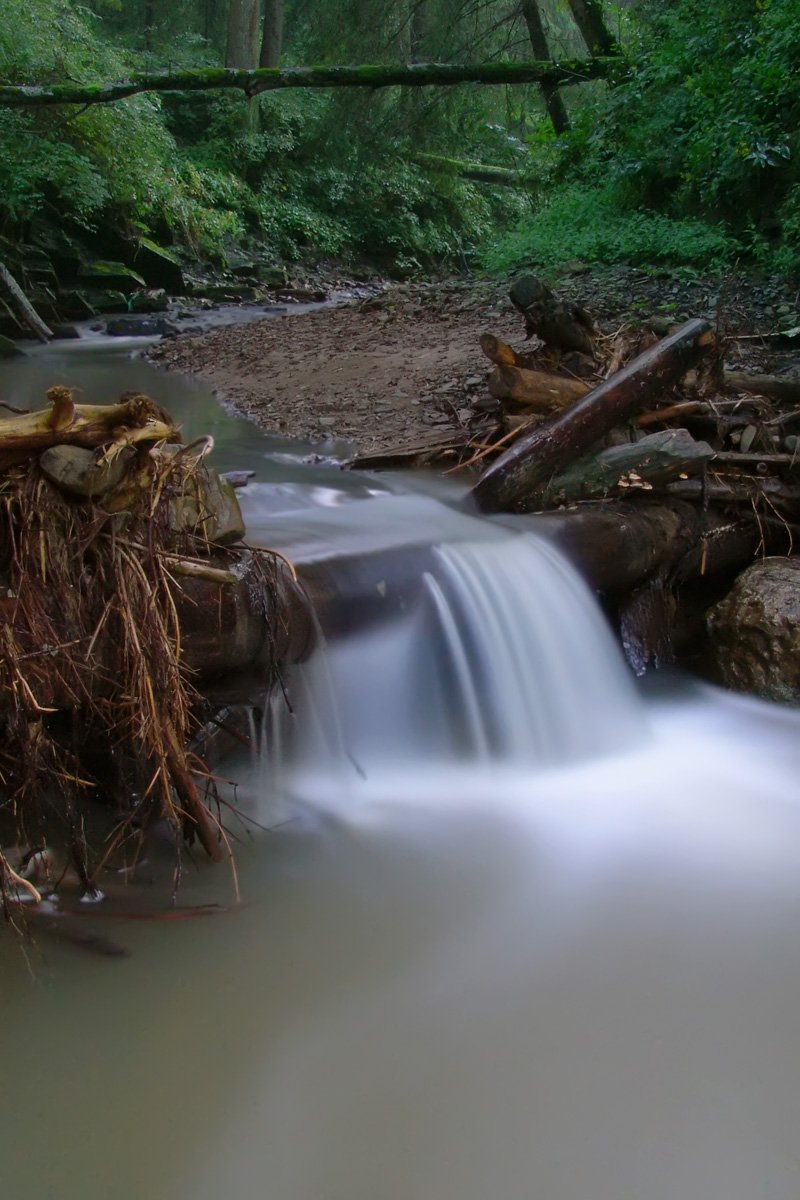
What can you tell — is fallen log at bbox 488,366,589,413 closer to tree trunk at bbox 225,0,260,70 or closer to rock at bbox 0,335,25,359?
rock at bbox 0,335,25,359

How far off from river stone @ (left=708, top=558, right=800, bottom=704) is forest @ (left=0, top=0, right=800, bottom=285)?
257 inches

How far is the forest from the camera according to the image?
460 inches

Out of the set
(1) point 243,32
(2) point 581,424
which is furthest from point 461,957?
(1) point 243,32

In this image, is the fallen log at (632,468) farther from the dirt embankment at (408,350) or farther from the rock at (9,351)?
the rock at (9,351)

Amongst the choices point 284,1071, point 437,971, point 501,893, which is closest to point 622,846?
point 501,893

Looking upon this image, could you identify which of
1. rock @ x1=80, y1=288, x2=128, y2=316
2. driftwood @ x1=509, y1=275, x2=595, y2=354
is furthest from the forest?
driftwood @ x1=509, y1=275, x2=595, y2=354

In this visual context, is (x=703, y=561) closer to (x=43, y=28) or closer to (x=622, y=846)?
(x=622, y=846)

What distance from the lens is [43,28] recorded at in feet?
51.1

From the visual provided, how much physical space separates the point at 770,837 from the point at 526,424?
3046 mm

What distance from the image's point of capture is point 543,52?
1641 centimetres

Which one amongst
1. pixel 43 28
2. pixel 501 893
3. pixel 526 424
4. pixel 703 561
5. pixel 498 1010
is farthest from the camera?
pixel 43 28

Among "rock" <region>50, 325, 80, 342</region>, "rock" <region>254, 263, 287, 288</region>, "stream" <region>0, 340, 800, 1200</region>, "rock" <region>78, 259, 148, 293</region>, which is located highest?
"rock" <region>254, 263, 287, 288</region>

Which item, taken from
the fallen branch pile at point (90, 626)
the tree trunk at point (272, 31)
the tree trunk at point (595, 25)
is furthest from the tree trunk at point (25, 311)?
the tree trunk at point (272, 31)

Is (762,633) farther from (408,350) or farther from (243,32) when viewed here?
(243,32)
